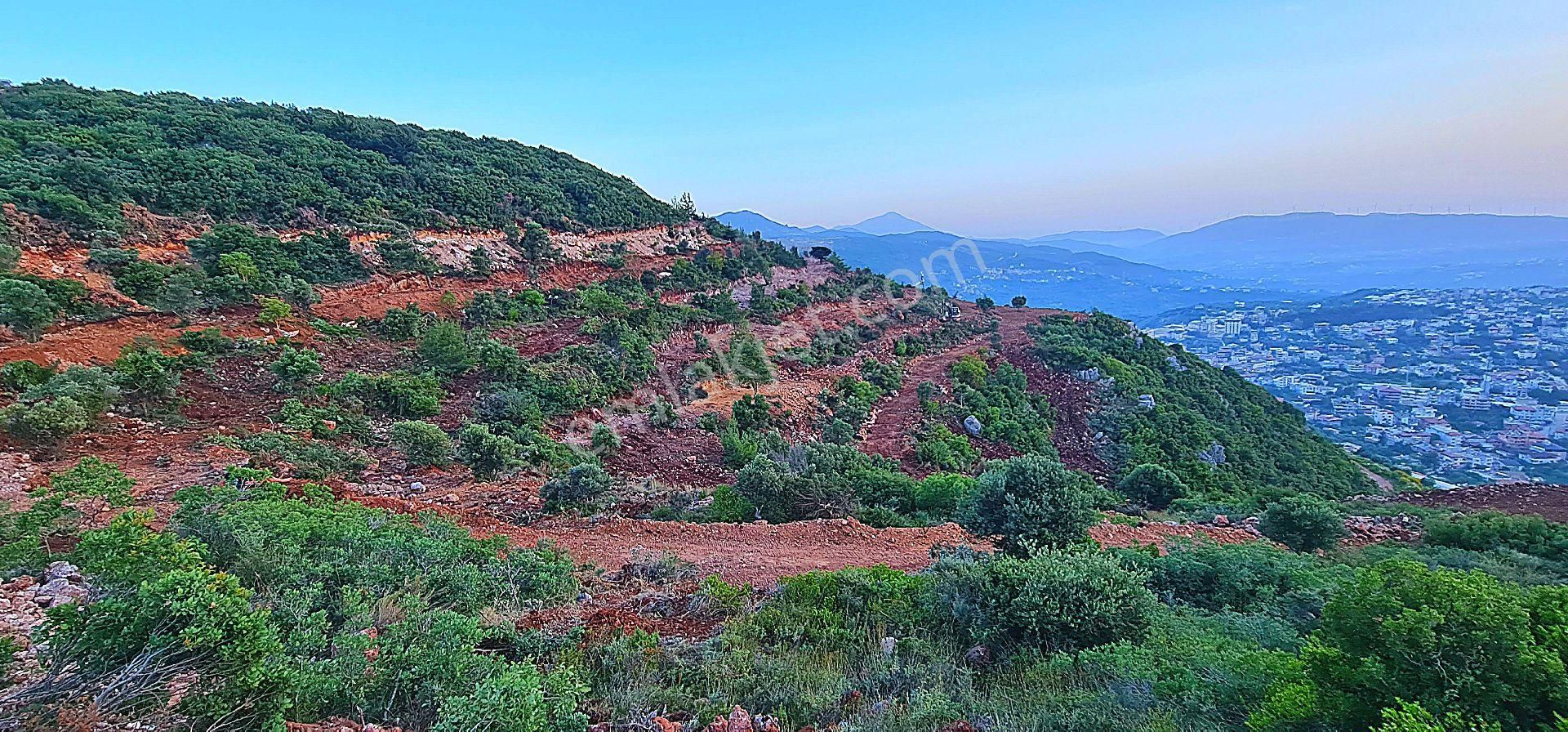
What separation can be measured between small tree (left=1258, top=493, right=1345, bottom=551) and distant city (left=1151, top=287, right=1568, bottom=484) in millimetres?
20516

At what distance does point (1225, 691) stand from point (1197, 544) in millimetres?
4898

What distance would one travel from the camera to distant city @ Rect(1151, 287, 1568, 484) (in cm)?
2502

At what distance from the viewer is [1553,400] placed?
28.8m

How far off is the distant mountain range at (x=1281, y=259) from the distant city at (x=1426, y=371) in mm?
18356

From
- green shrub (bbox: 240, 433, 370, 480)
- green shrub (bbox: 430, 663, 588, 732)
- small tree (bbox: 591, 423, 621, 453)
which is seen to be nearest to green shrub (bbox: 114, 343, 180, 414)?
green shrub (bbox: 240, 433, 370, 480)

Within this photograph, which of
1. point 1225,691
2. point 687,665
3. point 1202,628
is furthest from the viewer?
point 1202,628

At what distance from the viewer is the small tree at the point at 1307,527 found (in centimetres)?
827

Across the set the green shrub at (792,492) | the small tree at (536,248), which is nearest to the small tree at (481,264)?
the small tree at (536,248)

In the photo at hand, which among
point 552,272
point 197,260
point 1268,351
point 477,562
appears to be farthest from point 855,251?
point 477,562

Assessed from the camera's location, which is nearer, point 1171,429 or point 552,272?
point 1171,429

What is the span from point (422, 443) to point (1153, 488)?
12.6 m

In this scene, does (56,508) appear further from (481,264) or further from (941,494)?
(481,264)

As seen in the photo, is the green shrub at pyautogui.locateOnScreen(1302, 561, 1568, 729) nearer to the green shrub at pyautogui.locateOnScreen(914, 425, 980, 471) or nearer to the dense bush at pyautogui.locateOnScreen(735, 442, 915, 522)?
the dense bush at pyautogui.locateOnScreen(735, 442, 915, 522)

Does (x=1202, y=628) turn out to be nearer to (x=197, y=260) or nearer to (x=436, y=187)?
(x=197, y=260)
